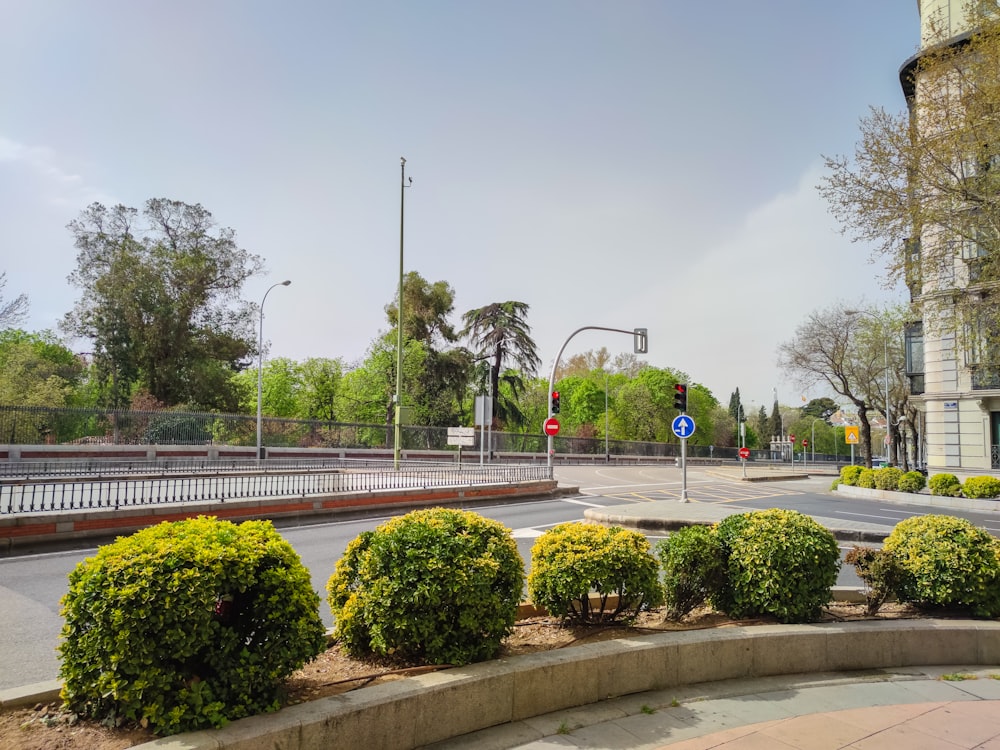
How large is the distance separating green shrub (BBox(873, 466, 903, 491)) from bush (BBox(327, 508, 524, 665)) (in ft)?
85.9

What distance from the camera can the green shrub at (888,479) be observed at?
25203mm

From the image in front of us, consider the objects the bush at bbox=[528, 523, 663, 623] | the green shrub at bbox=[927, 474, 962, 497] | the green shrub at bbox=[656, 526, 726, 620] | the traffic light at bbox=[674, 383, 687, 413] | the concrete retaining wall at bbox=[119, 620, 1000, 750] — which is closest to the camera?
the concrete retaining wall at bbox=[119, 620, 1000, 750]

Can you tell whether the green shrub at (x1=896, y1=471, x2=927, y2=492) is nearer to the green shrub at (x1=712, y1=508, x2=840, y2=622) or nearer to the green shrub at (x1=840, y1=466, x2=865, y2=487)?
the green shrub at (x1=840, y1=466, x2=865, y2=487)

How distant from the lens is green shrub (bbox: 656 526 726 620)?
18.3 ft

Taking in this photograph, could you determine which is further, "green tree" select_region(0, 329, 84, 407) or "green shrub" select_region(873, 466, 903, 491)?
"green tree" select_region(0, 329, 84, 407)

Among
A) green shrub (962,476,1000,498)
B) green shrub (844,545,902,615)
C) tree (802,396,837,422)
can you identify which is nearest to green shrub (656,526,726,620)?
green shrub (844,545,902,615)

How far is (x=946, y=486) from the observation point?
2306 cm

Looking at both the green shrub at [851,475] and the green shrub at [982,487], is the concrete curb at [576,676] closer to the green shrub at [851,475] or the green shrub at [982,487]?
the green shrub at [982,487]

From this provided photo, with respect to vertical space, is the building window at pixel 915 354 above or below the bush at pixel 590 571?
above

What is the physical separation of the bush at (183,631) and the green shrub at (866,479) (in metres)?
28.5

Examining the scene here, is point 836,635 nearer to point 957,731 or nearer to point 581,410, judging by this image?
point 957,731

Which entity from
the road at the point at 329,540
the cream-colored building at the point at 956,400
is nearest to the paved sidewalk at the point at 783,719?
the road at the point at 329,540

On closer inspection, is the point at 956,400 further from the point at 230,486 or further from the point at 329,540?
the point at 230,486

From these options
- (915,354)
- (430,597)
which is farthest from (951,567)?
(915,354)
